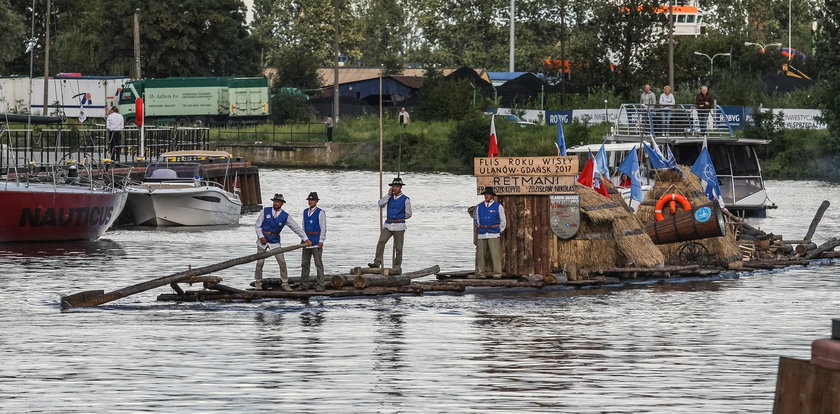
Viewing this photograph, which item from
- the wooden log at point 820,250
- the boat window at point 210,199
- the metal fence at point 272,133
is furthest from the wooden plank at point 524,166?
the metal fence at point 272,133

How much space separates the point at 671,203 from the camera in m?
35.1

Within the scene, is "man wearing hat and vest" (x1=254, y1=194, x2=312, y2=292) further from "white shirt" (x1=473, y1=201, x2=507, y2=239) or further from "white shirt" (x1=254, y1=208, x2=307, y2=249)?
"white shirt" (x1=473, y1=201, x2=507, y2=239)

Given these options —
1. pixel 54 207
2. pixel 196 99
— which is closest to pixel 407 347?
pixel 54 207

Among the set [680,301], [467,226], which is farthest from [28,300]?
[467,226]

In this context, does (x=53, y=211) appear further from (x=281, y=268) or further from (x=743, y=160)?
(x=743, y=160)

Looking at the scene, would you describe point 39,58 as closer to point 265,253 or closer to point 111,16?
point 111,16

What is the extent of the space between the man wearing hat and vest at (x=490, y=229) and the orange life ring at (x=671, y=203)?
6.10 metres

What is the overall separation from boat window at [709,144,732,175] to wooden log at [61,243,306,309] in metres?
29.5

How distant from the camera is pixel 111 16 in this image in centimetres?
12300

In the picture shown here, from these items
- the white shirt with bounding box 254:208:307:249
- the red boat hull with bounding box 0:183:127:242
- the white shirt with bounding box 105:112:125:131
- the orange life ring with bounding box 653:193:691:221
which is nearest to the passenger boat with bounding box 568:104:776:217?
the white shirt with bounding box 105:112:125:131

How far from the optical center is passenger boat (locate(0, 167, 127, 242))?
41719 mm

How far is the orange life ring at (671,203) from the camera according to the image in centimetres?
3497

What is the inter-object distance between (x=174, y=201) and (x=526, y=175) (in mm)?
23457

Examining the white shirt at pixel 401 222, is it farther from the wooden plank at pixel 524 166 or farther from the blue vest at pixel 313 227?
the blue vest at pixel 313 227
